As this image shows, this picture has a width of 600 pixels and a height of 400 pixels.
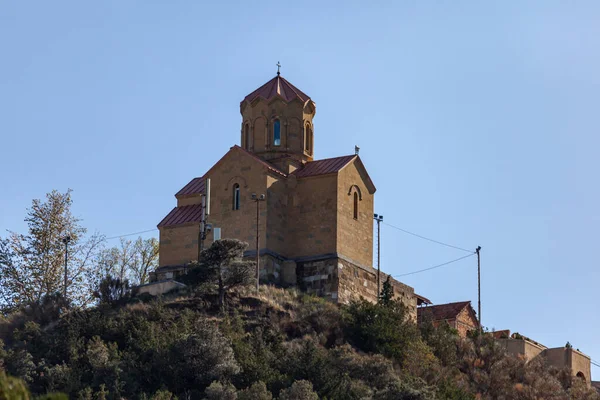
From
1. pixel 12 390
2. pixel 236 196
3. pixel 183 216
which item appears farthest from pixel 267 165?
pixel 12 390

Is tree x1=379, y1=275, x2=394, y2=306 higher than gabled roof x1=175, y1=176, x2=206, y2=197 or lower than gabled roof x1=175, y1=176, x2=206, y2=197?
lower

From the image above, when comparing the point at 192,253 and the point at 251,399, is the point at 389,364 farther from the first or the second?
the point at 192,253

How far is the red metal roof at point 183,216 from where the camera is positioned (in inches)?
1937

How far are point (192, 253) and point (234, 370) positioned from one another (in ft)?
37.8

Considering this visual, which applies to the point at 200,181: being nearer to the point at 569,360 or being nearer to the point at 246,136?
the point at 246,136

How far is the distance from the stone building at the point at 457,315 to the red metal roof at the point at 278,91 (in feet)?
39.9

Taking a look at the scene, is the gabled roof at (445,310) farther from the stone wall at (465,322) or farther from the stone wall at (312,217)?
the stone wall at (312,217)

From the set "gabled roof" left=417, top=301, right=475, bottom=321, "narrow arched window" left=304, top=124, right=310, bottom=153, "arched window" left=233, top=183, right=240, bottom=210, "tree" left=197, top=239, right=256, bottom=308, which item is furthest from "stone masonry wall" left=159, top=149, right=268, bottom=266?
"gabled roof" left=417, top=301, right=475, bottom=321

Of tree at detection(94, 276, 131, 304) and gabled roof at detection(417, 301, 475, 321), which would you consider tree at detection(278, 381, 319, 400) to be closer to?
tree at detection(94, 276, 131, 304)

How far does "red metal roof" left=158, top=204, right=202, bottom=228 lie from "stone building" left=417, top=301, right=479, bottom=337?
12.0 metres

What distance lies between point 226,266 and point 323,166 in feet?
26.4

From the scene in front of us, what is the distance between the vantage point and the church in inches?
1845

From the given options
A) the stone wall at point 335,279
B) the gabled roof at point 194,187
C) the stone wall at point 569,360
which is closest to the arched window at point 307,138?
the gabled roof at point 194,187

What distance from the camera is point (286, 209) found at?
48188 millimetres
